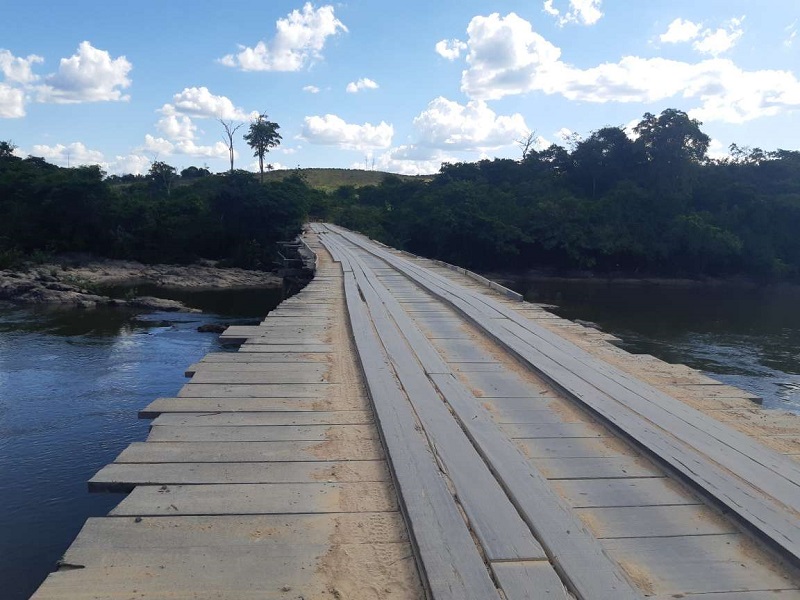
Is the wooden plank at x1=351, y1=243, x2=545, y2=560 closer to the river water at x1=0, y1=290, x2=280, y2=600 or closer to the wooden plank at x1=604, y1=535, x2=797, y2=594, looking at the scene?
the wooden plank at x1=604, y1=535, x2=797, y2=594

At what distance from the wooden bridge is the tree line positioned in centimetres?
3043

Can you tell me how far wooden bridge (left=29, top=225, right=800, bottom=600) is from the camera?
7.21ft

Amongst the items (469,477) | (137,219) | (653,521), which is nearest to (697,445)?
(653,521)

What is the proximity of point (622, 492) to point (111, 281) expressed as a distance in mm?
27580

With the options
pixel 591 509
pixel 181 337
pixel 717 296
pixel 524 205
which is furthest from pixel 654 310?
pixel 591 509

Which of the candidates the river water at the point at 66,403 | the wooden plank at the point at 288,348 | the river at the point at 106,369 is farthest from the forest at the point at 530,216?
the wooden plank at the point at 288,348

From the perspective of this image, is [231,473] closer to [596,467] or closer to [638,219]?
[596,467]

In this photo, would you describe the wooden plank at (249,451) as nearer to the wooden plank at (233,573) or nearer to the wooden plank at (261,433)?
the wooden plank at (261,433)

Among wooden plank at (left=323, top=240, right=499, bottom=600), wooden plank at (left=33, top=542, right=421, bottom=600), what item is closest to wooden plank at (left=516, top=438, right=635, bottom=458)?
wooden plank at (left=323, top=240, right=499, bottom=600)

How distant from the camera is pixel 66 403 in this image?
31.8 ft

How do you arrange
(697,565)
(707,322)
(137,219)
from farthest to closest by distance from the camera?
(137,219) < (707,322) < (697,565)

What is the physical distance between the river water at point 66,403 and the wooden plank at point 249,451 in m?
3.11

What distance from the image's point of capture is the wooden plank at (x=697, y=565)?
2.21 m

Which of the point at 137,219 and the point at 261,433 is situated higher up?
the point at 137,219
